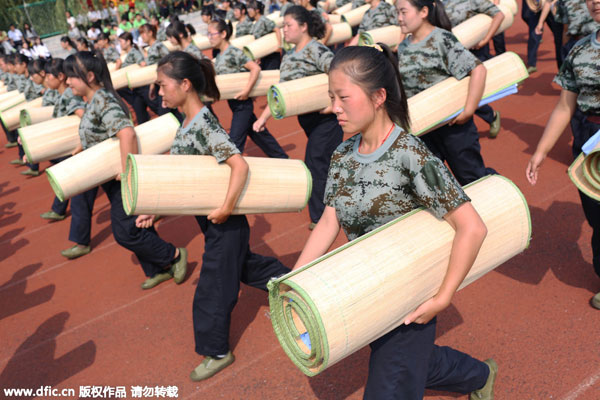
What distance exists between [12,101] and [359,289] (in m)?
11.8

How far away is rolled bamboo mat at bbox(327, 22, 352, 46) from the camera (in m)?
9.70

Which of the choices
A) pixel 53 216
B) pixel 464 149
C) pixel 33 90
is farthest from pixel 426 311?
pixel 33 90

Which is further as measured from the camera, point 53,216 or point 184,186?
point 53,216

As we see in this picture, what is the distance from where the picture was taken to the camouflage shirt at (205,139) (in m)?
3.15

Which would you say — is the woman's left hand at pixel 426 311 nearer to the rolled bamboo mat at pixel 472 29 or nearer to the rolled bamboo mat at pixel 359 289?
the rolled bamboo mat at pixel 359 289

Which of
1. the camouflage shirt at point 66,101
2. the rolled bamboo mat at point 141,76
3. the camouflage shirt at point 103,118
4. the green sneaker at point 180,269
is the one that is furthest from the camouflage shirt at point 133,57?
the green sneaker at point 180,269

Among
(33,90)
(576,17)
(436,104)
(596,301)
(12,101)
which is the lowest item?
(596,301)

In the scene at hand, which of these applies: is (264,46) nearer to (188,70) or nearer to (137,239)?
Answer: (137,239)

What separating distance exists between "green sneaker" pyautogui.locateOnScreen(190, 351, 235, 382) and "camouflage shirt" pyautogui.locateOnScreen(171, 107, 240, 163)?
1.52 metres

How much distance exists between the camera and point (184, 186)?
3.12 metres

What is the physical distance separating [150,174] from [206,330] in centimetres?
122

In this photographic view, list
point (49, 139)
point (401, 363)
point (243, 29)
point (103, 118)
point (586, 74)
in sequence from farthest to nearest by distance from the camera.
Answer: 1. point (243, 29)
2. point (49, 139)
3. point (103, 118)
4. point (586, 74)
5. point (401, 363)

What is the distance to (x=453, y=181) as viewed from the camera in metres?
1.91

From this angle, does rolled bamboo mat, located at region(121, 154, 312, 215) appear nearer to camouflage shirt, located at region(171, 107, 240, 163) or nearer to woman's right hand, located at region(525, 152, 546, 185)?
camouflage shirt, located at region(171, 107, 240, 163)
